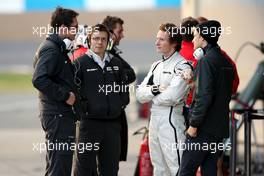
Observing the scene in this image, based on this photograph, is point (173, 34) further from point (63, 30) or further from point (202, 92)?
point (63, 30)

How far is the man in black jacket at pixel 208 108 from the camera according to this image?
6453mm

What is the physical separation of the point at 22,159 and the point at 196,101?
5095 millimetres

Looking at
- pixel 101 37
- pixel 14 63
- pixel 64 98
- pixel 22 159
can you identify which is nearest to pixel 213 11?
pixel 22 159

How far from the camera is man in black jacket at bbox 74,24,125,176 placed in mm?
7031

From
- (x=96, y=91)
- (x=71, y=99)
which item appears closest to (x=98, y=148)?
(x=96, y=91)

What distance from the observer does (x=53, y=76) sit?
6.61m

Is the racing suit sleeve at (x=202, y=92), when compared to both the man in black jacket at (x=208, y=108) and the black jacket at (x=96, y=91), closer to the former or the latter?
the man in black jacket at (x=208, y=108)

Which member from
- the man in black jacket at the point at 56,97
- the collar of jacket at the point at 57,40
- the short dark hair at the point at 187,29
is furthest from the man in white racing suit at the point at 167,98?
the collar of jacket at the point at 57,40

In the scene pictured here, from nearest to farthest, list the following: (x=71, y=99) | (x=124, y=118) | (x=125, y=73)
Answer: (x=71, y=99), (x=125, y=73), (x=124, y=118)

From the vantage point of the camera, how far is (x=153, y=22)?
15633 millimetres

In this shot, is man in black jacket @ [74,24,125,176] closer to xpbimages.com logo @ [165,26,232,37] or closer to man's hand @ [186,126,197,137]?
xpbimages.com logo @ [165,26,232,37]

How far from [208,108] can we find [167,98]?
0.52 meters

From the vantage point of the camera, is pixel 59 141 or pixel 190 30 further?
pixel 190 30

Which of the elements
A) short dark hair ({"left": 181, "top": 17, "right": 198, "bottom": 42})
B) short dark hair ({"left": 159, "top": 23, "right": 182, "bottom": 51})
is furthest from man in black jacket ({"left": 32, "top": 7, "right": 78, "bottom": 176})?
short dark hair ({"left": 181, "top": 17, "right": 198, "bottom": 42})
